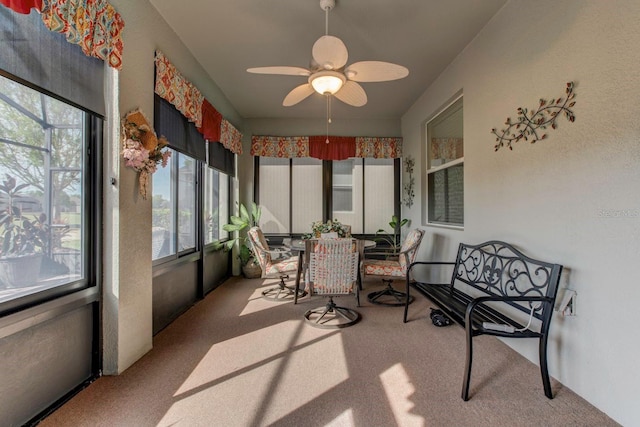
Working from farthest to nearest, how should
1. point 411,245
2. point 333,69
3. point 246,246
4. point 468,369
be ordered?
1. point 246,246
2. point 411,245
3. point 333,69
4. point 468,369

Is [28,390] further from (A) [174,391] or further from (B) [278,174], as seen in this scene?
(B) [278,174]

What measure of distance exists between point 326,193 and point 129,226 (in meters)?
3.71

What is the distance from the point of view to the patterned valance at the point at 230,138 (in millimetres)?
4055

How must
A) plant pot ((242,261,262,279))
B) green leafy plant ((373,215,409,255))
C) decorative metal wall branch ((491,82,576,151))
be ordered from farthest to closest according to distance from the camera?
green leafy plant ((373,215,409,255)) → plant pot ((242,261,262,279)) → decorative metal wall branch ((491,82,576,151))

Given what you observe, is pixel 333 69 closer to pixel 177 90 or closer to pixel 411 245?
pixel 177 90

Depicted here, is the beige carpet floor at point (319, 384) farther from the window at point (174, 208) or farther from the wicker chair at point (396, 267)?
the window at point (174, 208)

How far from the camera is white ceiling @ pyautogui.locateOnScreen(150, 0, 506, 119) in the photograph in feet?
7.83

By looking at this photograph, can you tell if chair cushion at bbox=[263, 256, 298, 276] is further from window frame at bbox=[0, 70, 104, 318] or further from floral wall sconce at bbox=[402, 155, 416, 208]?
floral wall sconce at bbox=[402, 155, 416, 208]

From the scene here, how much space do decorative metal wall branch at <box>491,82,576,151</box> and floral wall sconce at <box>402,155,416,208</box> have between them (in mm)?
2261


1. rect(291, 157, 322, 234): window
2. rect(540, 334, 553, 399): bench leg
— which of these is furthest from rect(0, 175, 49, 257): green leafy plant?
rect(291, 157, 322, 234): window

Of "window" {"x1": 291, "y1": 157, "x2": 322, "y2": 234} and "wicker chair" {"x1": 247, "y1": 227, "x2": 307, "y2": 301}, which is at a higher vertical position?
"window" {"x1": 291, "y1": 157, "x2": 322, "y2": 234}

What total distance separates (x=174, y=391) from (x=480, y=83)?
3.70 meters

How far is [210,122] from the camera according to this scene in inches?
139

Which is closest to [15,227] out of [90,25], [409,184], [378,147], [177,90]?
[90,25]
